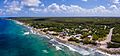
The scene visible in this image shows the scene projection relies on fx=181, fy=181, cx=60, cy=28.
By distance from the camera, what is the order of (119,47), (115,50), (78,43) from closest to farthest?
(115,50), (119,47), (78,43)

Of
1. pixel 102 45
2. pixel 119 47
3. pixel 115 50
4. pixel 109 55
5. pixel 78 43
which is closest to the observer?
pixel 109 55

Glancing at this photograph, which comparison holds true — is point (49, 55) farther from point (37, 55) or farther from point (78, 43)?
point (78, 43)

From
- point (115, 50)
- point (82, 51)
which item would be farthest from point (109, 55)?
point (82, 51)

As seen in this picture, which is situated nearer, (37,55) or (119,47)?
(37,55)

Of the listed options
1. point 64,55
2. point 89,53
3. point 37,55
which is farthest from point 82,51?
point 37,55

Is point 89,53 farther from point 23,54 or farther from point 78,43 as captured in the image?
point 23,54

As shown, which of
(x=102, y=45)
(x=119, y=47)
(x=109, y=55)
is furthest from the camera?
(x=102, y=45)

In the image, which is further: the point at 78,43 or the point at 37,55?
the point at 78,43

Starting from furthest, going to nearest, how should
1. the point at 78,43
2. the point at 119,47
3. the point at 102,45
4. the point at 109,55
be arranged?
the point at 78,43, the point at 102,45, the point at 119,47, the point at 109,55
